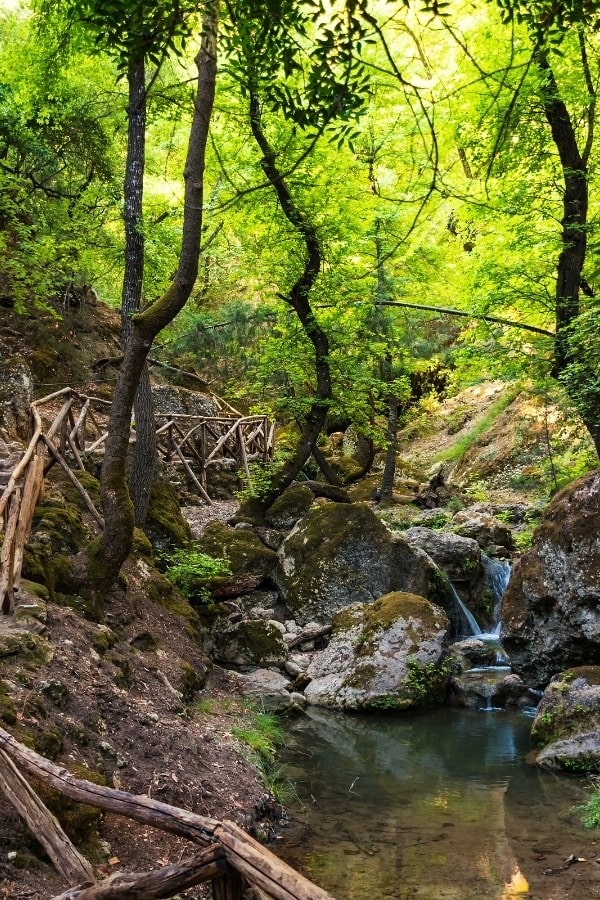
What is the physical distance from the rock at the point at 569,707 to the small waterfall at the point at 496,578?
417cm

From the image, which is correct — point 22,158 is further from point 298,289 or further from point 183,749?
point 183,749

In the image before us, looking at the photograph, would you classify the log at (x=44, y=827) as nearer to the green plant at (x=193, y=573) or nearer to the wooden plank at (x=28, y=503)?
the wooden plank at (x=28, y=503)

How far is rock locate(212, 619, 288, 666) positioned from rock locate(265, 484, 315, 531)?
411 cm

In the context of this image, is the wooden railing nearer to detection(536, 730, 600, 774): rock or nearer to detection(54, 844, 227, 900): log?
detection(54, 844, 227, 900): log

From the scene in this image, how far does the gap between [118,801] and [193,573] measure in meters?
6.45

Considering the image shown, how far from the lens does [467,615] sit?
11242mm

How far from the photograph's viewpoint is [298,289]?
40.2ft

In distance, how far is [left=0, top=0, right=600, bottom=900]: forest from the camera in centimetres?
314

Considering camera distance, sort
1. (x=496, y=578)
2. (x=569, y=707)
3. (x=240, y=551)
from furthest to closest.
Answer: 1. (x=496, y=578)
2. (x=240, y=551)
3. (x=569, y=707)

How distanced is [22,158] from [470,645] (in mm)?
11473

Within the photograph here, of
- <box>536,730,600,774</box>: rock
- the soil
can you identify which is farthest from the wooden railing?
<box>536,730,600,774</box>: rock

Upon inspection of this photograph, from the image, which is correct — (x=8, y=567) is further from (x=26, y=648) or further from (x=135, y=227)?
(x=135, y=227)

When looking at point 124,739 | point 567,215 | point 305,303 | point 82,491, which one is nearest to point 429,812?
point 124,739

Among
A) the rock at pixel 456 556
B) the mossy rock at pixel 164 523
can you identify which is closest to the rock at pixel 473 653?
the rock at pixel 456 556
